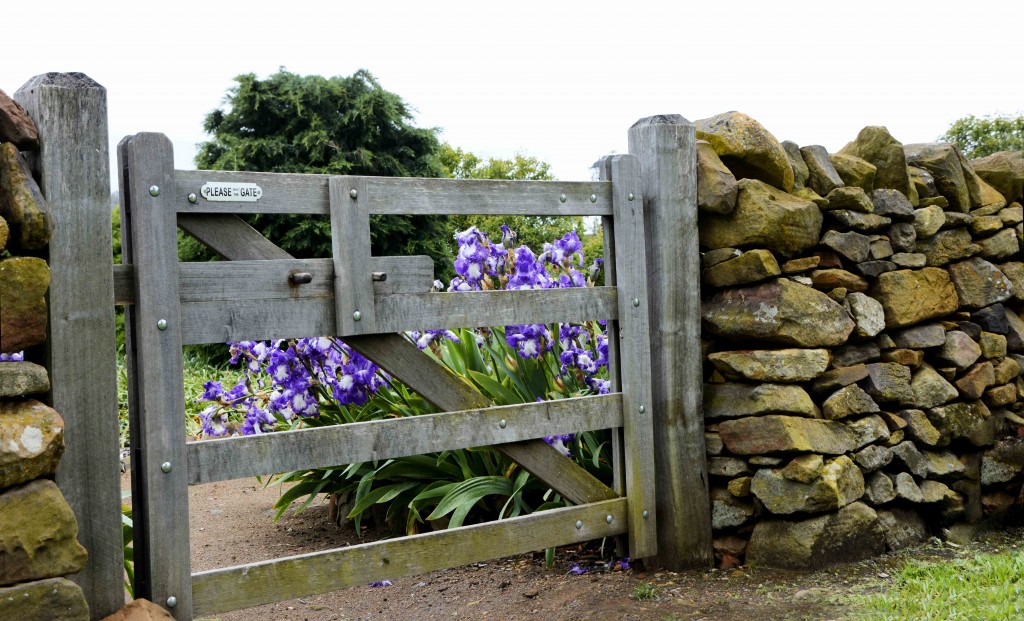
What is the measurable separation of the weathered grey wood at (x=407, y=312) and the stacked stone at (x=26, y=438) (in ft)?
1.44

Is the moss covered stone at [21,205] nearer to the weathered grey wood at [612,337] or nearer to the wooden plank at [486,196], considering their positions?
the wooden plank at [486,196]

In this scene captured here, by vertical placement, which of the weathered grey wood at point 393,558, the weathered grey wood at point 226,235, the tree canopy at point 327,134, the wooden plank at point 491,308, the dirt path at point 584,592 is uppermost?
the tree canopy at point 327,134

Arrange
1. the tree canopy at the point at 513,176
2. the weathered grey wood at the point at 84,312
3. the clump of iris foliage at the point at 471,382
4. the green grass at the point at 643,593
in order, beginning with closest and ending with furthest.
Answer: the weathered grey wood at the point at 84,312
the green grass at the point at 643,593
the clump of iris foliage at the point at 471,382
the tree canopy at the point at 513,176

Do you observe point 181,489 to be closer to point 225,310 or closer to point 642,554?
point 225,310

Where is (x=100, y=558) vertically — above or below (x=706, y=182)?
below

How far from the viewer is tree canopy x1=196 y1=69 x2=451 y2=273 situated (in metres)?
10.3

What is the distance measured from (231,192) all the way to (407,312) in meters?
0.67

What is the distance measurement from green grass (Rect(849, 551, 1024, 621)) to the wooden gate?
34.8 inches

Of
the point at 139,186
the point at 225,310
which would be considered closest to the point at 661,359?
the point at 225,310

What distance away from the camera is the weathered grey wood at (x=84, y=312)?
241 cm

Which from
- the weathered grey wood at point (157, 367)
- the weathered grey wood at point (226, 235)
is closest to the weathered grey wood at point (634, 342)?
the weathered grey wood at point (226, 235)

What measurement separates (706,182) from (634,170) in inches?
12.4

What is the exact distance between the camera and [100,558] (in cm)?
251

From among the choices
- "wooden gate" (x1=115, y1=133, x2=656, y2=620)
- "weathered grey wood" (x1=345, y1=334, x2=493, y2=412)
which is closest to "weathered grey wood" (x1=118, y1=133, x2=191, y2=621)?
"wooden gate" (x1=115, y1=133, x2=656, y2=620)
